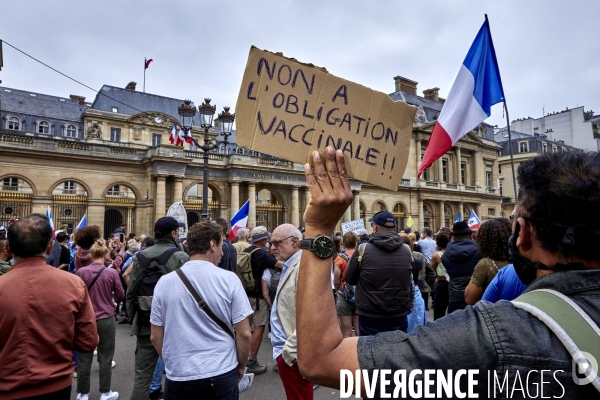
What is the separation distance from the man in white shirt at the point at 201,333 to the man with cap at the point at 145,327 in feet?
3.55

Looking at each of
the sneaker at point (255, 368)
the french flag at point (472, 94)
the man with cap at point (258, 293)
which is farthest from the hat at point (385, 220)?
the sneaker at point (255, 368)

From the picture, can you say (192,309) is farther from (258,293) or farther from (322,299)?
(258,293)

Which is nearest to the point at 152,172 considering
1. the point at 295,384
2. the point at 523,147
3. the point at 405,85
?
the point at 295,384

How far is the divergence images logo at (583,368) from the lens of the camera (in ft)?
2.96

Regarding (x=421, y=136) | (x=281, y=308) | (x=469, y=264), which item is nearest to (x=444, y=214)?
(x=421, y=136)

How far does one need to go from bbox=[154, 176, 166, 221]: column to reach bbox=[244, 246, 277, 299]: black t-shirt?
1629 cm

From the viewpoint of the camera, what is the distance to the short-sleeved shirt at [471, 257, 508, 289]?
333 cm

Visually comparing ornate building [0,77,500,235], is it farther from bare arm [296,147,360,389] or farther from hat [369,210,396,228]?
bare arm [296,147,360,389]

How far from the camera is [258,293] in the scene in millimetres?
5668

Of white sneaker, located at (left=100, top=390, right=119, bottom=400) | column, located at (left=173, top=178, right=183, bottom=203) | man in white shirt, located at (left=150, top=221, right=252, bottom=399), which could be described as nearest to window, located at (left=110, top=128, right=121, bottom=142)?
column, located at (left=173, top=178, right=183, bottom=203)

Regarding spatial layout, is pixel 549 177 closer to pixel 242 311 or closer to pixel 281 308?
pixel 242 311

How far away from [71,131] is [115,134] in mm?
4708

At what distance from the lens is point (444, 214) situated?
119 feet

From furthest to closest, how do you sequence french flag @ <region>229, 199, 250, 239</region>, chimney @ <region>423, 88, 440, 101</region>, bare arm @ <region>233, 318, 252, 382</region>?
chimney @ <region>423, 88, 440, 101</region>
french flag @ <region>229, 199, 250, 239</region>
bare arm @ <region>233, 318, 252, 382</region>
